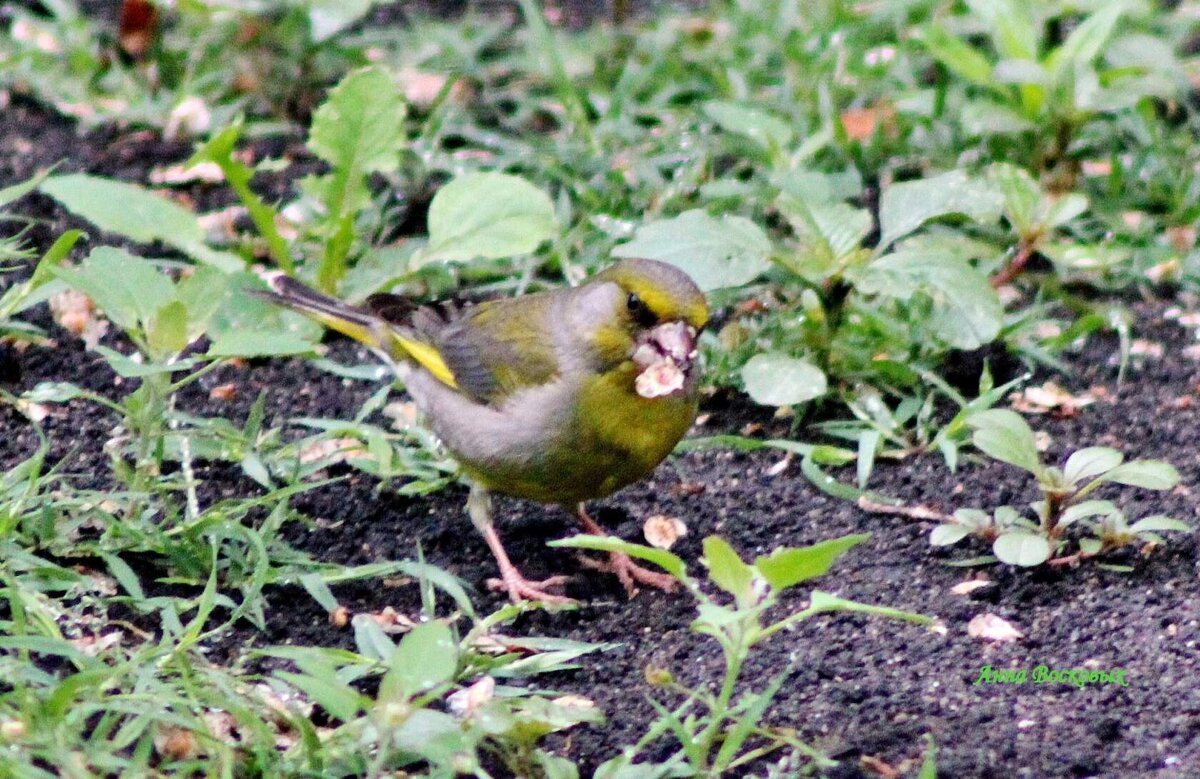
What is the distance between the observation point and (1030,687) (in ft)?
10.5

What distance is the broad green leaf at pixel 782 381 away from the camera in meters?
4.24

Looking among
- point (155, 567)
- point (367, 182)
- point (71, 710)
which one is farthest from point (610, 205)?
point (71, 710)

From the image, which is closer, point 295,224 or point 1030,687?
point 1030,687

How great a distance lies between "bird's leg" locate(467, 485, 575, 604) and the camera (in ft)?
12.1

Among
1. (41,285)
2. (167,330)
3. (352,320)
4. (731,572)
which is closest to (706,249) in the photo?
(352,320)

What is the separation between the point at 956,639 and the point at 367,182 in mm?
3104

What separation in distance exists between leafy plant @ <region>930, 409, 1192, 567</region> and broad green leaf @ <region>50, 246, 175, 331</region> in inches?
73.8

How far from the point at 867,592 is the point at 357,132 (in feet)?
7.27

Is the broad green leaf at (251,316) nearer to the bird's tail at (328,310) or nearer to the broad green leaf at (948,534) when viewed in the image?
the bird's tail at (328,310)

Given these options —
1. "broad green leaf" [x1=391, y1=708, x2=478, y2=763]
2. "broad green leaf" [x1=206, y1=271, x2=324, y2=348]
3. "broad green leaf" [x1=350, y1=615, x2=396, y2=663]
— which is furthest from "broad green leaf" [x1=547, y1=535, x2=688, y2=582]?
"broad green leaf" [x1=206, y1=271, x2=324, y2=348]

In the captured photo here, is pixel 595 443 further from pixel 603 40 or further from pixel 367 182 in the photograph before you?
pixel 603 40

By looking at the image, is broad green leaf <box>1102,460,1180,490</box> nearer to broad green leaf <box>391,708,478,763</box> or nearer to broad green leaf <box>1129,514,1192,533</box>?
broad green leaf <box>1129,514,1192,533</box>

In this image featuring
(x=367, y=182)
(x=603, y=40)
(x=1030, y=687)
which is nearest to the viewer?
(x=1030, y=687)

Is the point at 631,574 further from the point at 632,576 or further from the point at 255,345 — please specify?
the point at 255,345
